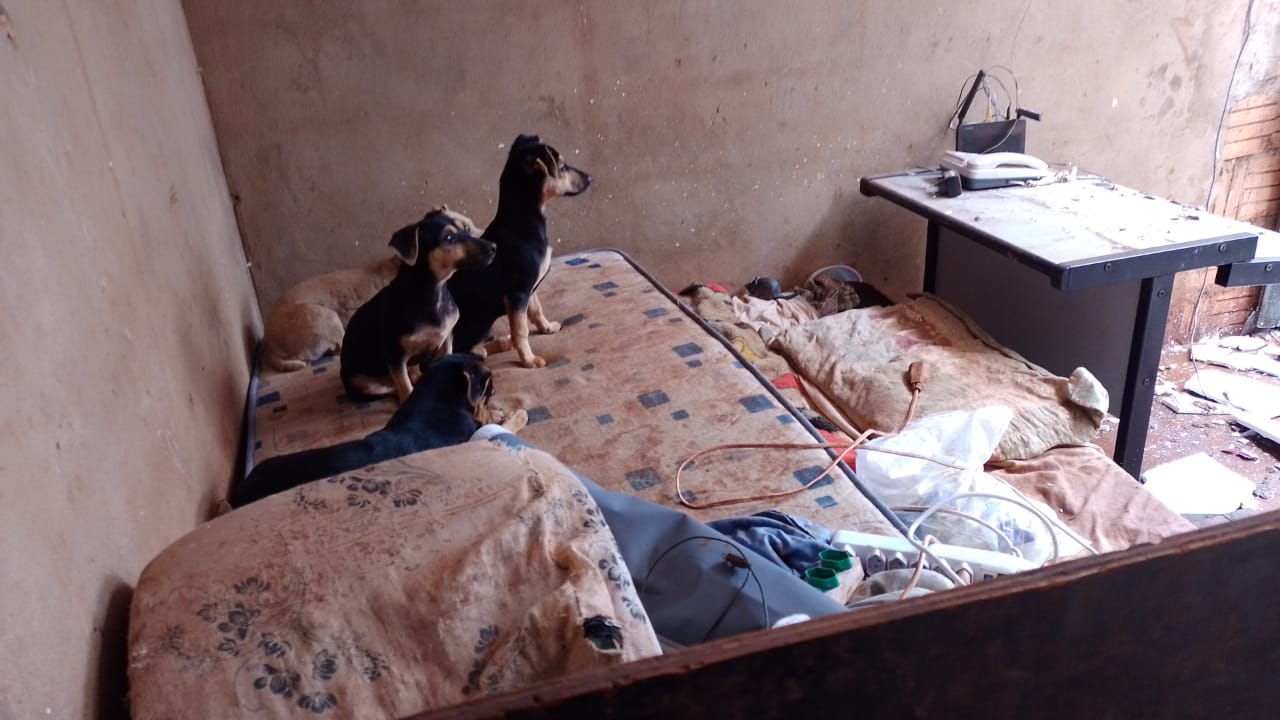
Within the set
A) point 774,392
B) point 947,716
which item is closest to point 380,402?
point 774,392

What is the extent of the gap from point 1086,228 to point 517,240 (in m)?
2.02

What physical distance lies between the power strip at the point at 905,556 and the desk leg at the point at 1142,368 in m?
1.46

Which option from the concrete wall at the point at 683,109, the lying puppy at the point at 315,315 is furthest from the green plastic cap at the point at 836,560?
the concrete wall at the point at 683,109

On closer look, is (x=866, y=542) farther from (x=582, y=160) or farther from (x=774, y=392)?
(x=582, y=160)

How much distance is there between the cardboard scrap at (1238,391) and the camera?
3.76 meters

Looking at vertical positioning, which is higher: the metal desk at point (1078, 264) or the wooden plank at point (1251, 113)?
the wooden plank at point (1251, 113)

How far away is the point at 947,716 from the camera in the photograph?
79 centimetres

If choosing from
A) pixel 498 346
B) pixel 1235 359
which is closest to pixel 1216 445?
pixel 1235 359

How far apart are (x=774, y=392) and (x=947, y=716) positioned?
1.57m

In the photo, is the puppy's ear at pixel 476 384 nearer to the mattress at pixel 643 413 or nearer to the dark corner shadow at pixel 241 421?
the mattress at pixel 643 413

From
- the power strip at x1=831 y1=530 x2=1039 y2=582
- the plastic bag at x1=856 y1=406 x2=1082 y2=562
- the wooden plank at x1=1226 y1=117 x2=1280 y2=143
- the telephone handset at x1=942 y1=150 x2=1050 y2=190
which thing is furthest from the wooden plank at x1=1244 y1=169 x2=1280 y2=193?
the power strip at x1=831 y1=530 x2=1039 y2=582

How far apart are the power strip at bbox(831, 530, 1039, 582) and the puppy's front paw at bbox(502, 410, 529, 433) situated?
941mm

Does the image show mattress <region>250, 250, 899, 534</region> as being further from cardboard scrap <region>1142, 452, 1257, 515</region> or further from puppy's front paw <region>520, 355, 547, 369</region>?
cardboard scrap <region>1142, 452, 1257, 515</region>

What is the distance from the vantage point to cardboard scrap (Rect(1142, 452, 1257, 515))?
3.09m
